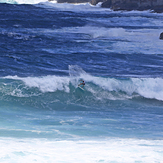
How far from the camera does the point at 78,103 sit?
11461 mm

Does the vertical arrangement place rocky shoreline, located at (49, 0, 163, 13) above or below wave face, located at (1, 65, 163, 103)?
above

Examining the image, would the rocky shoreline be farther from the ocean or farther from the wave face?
the wave face

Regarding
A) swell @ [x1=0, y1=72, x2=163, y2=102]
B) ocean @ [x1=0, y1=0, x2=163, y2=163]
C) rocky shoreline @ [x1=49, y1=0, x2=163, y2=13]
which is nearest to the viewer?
ocean @ [x1=0, y1=0, x2=163, y2=163]

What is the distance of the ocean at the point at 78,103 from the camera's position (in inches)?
239

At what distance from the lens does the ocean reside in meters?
6.06

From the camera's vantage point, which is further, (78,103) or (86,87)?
(86,87)

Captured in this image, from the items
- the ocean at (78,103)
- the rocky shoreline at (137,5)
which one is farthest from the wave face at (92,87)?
the rocky shoreline at (137,5)

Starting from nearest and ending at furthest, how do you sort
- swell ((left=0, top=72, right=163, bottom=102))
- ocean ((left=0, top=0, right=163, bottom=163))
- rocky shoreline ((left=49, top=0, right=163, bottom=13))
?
1. ocean ((left=0, top=0, right=163, bottom=163))
2. swell ((left=0, top=72, right=163, bottom=102))
3. rocky shoreline ((left=49, top=0, right=163, bottom=13))

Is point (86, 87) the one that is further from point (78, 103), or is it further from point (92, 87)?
point (78, 103)

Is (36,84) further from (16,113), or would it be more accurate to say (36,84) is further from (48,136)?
(48,136)

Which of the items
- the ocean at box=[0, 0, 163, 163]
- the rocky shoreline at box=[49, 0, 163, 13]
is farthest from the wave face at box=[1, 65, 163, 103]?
the rocky shoreline at box=[49, 0, 163, 13]

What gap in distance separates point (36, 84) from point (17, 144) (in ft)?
18.9

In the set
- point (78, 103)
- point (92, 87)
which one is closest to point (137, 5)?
point (92, 87)

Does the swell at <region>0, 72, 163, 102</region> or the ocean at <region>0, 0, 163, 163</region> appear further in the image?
the swell at <region>0, 72, 163, 102</region>
